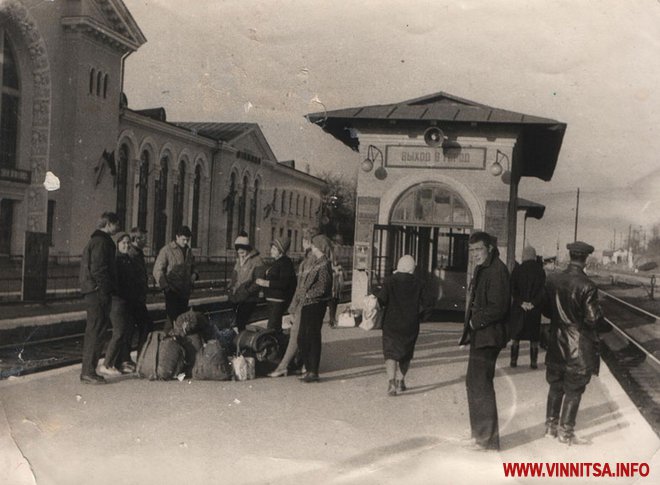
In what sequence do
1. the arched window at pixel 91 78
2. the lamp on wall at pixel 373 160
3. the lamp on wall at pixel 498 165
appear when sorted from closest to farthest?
the lamp on wall at pixel 498 165
the lamp on wall at pixel 373 160
the arched window at pixel 91 78

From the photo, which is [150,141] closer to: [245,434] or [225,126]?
[225,126]

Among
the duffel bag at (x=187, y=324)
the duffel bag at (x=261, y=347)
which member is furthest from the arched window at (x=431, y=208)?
the duffel bag at (x=187, y=324)

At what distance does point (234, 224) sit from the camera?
9617 mm

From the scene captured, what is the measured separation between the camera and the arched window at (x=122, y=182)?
45.7ft

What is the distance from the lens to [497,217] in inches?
402

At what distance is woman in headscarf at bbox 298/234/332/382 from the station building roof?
2.60 meters

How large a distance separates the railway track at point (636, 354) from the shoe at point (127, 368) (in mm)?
4736

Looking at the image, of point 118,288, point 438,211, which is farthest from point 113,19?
point 438,211

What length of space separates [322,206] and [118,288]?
312 centimetres

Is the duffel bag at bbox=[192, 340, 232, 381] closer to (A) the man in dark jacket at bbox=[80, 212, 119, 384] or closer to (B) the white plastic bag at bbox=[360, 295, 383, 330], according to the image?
(A) the man in dark jacket at bbox=[80, 212, 119, 384]

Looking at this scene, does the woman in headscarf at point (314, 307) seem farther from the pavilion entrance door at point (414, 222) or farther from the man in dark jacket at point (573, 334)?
the pavilion entrance door at point (414, 222)

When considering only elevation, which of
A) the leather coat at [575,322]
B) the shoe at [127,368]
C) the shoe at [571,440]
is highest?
the leather coat at [575,322]

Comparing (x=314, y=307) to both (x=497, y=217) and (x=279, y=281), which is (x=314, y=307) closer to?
(x=279, y=281)

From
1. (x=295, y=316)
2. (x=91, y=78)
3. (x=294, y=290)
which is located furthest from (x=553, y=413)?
(x=91, y=78)
